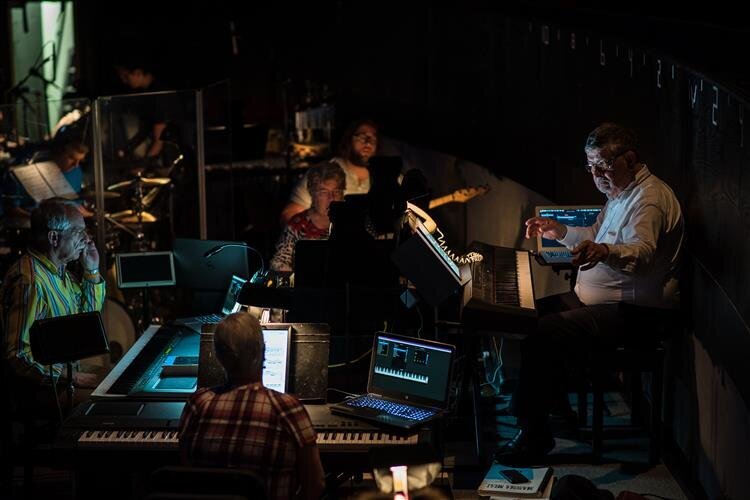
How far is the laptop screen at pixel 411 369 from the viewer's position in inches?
206

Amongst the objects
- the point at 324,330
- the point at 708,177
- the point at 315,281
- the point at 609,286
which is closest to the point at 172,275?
the point at 315,281

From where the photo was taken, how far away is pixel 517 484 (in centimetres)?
543

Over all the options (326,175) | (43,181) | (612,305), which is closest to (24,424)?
(326,175)

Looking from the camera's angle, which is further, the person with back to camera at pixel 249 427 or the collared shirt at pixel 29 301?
the collared shirt at pixel 29 301

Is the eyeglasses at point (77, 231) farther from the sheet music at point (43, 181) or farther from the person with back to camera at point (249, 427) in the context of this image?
the sheet music at point (43, 181)

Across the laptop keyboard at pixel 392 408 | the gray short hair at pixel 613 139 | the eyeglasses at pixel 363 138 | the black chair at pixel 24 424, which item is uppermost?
the gray short hair at pixel 613 139

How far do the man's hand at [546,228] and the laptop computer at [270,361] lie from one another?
6.06ft

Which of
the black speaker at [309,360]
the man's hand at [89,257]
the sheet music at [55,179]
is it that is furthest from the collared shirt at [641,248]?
the sheet music at [55,179]

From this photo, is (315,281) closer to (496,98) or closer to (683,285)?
(683,285)

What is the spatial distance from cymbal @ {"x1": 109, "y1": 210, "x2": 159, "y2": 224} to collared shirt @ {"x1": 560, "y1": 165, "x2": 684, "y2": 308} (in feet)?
11.4

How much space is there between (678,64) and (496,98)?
3.67 m

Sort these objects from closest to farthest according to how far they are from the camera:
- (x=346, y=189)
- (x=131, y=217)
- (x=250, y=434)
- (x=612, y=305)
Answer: (x=250, y=434)
(x=612, y=305)
(x=346, y=189)
(x=131, y=217)

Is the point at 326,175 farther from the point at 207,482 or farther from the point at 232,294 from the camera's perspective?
the point at 207,482

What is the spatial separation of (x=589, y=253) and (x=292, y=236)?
2.04 meters
